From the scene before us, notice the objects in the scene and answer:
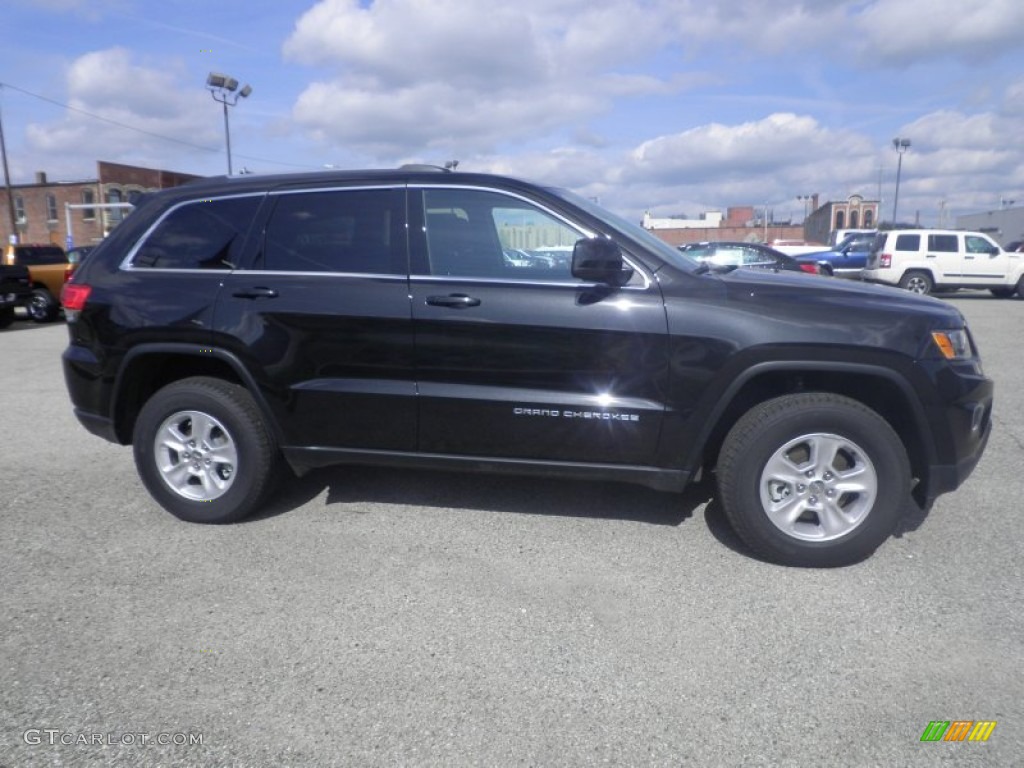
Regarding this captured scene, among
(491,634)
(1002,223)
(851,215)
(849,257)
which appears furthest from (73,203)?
(1002,223)

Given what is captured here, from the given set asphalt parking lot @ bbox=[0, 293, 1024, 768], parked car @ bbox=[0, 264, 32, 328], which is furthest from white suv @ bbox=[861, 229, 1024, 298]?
parked car @ bbox=[0, 264, 32, 328]

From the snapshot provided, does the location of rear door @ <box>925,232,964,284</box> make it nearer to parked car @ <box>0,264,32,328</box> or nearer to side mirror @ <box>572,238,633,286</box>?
side mirror @ <box>572,238,633,286</box>

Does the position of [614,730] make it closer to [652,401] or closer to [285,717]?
[285,717]

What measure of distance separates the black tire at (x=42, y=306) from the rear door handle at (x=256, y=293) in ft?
47.7

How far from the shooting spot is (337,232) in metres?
3.99

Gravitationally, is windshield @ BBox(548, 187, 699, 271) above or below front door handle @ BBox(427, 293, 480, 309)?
above

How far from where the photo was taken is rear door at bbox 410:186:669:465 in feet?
11.8

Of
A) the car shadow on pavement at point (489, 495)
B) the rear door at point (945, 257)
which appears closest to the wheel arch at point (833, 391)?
the car shadow on pavement at point (489, 495)

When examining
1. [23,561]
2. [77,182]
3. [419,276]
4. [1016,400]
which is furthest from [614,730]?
[77,182]

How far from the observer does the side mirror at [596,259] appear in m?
3.48

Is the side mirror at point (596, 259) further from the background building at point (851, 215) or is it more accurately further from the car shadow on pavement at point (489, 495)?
the background building at point (851, 215)

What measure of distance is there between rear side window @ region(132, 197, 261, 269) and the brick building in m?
46.5

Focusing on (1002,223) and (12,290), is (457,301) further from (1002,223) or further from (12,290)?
(1002,223)

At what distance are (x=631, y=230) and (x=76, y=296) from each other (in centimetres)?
312
